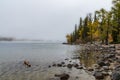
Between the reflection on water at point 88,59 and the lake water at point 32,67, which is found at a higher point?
the reflection on water at point 88,59

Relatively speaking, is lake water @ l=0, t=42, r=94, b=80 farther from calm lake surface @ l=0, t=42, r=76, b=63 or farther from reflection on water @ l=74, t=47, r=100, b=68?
reflection on water @ l=74, t=47, r=100, b=68

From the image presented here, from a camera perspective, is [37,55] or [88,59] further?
[37,55]

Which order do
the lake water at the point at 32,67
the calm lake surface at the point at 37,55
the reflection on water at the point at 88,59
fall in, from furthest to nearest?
the calm lake surface at the point at 37,55 < the reflection on water at the point at 88,59 < the lake water at the point at 32,67

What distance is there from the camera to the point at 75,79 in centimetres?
2455

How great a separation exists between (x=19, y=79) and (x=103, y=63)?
11377mm

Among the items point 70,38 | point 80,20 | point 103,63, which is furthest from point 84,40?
point 103,63

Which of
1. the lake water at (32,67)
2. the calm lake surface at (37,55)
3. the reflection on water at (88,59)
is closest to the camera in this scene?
the lake water at (32,67)

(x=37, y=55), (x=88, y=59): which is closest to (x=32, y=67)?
(x=88, y=59)

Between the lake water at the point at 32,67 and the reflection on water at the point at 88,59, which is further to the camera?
the reflection on water at the point at 88,59

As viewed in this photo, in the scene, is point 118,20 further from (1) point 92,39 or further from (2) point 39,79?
(2) point 39,79

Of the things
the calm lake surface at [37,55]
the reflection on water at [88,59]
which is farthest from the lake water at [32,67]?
the reflection on water at [88,59]

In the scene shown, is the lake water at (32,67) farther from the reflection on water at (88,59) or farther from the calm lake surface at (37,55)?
the reflection on water at (88,59)

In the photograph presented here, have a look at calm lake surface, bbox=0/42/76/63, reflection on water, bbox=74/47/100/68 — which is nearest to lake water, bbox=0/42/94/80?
calm lake surface, bbox=0/42/76/63

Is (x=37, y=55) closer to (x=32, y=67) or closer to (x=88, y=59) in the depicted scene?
(x=88, y=59)
